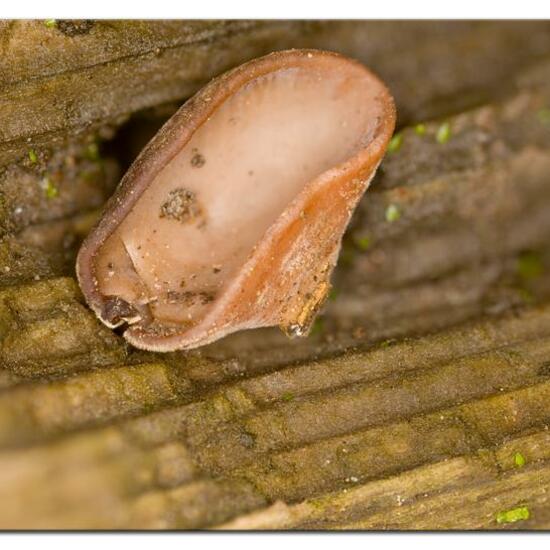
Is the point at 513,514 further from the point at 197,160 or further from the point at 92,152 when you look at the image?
the point at 92,152

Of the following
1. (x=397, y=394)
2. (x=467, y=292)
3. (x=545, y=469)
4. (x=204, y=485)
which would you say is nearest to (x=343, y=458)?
(x=397, y=394)

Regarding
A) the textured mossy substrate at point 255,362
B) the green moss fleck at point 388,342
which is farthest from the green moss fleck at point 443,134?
the green moss fleck at point 388,342

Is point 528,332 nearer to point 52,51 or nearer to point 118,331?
point 118,331

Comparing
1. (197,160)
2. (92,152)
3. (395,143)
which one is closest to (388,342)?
(395,143)

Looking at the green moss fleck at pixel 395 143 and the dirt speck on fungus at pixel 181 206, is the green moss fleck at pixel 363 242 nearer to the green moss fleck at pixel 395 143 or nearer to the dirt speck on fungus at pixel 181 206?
the green moss fleck at pixel 395 143

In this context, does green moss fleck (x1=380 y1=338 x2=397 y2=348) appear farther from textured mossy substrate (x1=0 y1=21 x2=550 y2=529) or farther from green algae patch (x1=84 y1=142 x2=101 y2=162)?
green algae patch (x1=84 y1=142 x2=101 y2=162)

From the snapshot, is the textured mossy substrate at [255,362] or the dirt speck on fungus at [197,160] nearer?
the textured mossy substrate at [255,362]

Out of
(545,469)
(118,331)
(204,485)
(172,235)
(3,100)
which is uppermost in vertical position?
(3,100)
